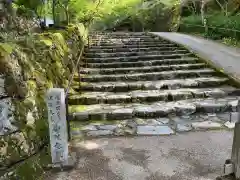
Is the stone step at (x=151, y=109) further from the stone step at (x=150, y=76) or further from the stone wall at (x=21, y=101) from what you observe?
the stone step at (x=150, y=76)

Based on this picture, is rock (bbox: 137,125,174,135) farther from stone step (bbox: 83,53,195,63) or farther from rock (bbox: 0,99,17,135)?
stone step (bbox: 83,53,195,63)

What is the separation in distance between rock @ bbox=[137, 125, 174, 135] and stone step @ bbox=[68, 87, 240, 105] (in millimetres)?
1234

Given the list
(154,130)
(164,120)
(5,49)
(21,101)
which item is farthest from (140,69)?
(5,49)

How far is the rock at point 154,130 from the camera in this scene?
4590 mm

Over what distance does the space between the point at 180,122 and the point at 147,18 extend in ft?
60.5

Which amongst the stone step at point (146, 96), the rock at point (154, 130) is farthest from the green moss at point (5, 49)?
the stone step at point (146, 96)

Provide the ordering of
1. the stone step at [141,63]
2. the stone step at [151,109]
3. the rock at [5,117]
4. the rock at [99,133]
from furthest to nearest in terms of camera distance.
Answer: the stone step at [141,63], the stone step at [151,109], the rock at [99,133], the rock at [5,117]

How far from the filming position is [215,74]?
7.41 meters

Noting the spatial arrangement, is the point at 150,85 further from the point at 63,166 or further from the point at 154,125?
the point at 63,166

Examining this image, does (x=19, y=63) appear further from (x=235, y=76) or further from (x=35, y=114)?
(x=235, y=76)

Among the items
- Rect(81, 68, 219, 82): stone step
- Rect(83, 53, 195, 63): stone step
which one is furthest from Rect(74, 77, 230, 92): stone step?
Rect(83, 53, 195, 63): stone step

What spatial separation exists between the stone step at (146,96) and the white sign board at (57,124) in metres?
2.41

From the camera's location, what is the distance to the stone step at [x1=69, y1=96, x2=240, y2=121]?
5.20m

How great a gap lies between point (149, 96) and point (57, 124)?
2897mm
